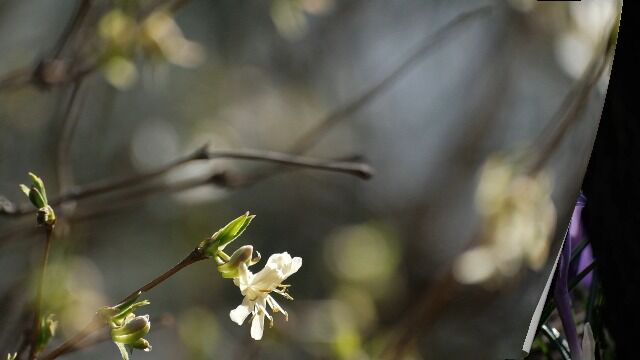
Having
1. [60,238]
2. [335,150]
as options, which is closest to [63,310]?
[60,238]

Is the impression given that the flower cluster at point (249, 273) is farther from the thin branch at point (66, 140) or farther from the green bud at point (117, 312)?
the thin branch at point (66, 140)

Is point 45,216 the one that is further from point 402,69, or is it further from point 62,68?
point 402,69

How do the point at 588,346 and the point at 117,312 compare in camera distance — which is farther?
the point at 588,346

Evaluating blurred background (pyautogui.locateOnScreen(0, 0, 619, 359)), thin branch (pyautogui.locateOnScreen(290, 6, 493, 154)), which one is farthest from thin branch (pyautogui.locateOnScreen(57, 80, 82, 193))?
thin branch (pyautogui.locateOnScreen(290, 6, 493, 154))

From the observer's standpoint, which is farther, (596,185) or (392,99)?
(392,99)

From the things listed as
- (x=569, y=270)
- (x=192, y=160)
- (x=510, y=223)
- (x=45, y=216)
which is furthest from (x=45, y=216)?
(x=510, y=223)

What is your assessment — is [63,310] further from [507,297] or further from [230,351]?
[507,297]
